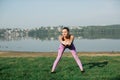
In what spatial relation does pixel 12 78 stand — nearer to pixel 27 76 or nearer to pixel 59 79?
pixel 27 76

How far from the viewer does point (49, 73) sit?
1173 cm

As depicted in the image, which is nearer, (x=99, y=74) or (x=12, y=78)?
(x=12, y=78)

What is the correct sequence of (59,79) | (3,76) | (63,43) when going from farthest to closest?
(63,43) < (3,76) < (59,79)

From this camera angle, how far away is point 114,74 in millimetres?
11336

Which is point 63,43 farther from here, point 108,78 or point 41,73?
point 108,78

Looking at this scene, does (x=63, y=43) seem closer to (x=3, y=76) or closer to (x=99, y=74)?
(x=99, y=74)

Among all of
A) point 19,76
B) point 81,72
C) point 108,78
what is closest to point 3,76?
point 19,76

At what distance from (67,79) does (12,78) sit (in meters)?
2.06

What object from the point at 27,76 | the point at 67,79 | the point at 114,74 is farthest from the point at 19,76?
the point at 114,74

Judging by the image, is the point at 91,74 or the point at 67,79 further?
the point at 91,74

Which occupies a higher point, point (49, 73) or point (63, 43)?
point (63, 43)

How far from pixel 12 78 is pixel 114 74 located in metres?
4.03

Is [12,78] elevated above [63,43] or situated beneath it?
situated beneath

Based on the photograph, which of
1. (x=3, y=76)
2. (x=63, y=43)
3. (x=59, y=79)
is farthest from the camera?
(x=63, y=43)
